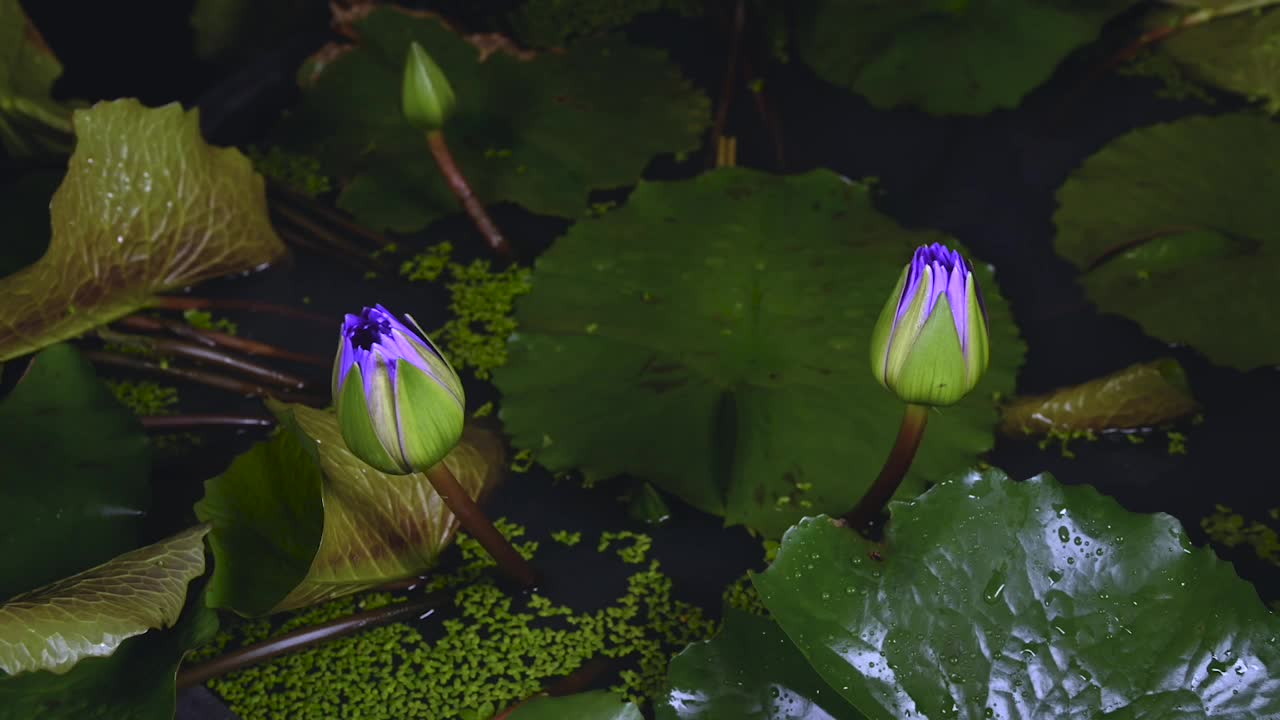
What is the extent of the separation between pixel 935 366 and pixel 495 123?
91cm

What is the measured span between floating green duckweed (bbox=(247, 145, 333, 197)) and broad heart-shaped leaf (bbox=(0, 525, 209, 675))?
77 cm

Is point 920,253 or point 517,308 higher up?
point 920,253

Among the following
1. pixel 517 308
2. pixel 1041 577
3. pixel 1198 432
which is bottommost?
pixel 1198 432

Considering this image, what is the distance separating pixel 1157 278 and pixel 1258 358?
0.15 meters

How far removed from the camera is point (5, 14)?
1324 millimetres

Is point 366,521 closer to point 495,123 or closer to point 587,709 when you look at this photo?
point 587,709

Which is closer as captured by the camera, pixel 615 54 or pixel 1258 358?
pixel 1258 358

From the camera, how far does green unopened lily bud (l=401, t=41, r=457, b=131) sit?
4.18 feet

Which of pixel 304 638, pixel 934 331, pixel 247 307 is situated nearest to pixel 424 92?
pixel 247 307

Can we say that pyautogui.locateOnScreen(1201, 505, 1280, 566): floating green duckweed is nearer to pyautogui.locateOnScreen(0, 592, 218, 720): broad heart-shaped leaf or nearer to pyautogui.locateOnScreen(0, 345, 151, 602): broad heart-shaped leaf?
pyautogui.locateOnScreen(0, 592, 218, 720): broad heart-shaped leaf

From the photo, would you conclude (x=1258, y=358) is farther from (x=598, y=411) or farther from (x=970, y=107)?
(x=598, y=411)

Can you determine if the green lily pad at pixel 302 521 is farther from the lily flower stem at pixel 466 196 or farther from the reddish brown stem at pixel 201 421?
the lily flower stem at pixel 466 196

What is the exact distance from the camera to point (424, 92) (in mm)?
1284

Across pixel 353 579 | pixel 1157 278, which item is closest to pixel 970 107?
pixel 1157 278
